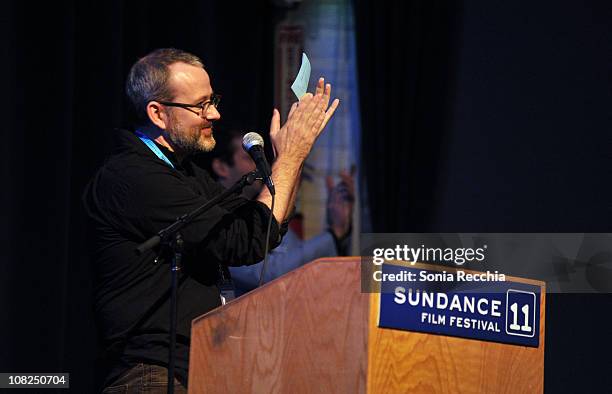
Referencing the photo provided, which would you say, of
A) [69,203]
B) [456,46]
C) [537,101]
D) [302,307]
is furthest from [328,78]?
[302,307]

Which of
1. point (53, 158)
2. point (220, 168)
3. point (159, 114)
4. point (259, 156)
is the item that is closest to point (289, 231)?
point (220, 168)

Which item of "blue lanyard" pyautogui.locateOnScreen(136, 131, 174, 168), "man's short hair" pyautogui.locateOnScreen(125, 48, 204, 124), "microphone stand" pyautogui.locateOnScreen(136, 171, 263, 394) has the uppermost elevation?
"man's short hair" pyautogui.locateOnScreen(125, 48, 204, 124)

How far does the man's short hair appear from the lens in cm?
221

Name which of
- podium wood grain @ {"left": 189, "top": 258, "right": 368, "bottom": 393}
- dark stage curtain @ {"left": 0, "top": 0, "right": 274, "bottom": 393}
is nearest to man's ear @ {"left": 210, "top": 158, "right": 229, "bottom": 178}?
dark stage curtain @ {"left": 0, "top": 0, "right": 274, "bottom": 393}

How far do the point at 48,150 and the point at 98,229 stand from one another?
1.23m

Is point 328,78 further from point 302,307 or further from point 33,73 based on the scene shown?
point 302,307

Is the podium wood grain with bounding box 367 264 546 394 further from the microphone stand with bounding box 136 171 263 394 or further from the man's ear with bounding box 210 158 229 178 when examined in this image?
the man's ear with bounding box 210 158 229 178

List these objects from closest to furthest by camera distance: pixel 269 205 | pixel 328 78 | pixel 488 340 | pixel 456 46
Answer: pixel 488 340
pixel 269 205
pixel 456 46
pixel 328 78

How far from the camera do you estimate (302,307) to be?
1.67 m

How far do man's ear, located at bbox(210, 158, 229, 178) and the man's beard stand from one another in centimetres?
156

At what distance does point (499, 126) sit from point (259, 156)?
240 centimetres

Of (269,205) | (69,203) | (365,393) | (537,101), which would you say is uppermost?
(537,101)

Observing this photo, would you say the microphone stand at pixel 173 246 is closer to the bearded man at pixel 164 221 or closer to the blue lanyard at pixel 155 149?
the bearded man at pixel 164 221

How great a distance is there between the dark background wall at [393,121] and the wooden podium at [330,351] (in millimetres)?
1585
